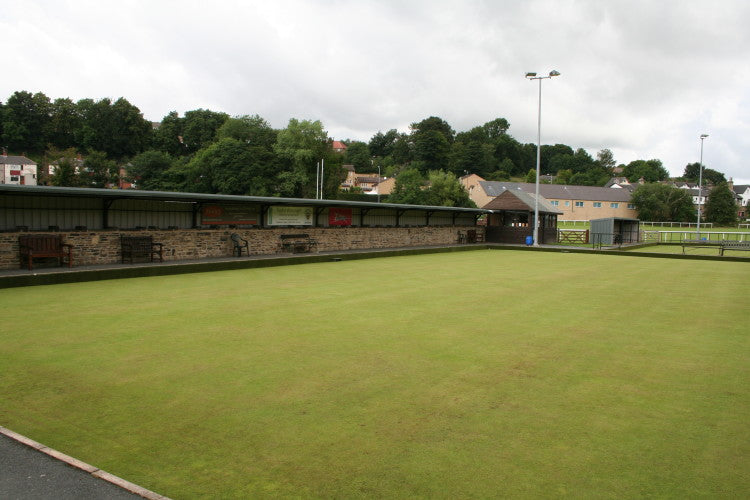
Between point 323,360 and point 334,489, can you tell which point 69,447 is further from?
point 323,360

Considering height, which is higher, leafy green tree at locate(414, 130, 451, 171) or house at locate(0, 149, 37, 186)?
leafy green tree at locate(414, 130, 451, 171)

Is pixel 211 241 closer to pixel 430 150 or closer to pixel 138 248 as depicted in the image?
pixel 138 248

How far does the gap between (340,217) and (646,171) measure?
128 meters

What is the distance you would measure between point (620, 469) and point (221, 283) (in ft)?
34.9

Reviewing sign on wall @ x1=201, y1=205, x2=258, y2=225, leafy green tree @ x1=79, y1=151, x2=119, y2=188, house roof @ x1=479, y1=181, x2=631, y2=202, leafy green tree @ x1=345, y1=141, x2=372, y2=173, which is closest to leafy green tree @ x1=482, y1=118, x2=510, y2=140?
leafy green tree @ x1=345, y1=141, x2=372, y2=173

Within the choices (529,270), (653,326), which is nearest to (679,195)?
(529,270)

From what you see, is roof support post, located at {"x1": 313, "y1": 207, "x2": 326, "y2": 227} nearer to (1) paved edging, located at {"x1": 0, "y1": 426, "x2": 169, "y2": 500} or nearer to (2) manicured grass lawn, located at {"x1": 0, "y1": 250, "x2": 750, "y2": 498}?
(2) manicured grass lawn, located at {"x1": 0, "y1": 250, "x2": 750, "y2": 498}

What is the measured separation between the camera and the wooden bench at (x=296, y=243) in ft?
66.0

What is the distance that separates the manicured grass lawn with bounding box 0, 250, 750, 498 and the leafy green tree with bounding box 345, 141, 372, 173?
5201 inches

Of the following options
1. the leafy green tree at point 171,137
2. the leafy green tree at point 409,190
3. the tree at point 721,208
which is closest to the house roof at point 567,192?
the tree at point 721,208

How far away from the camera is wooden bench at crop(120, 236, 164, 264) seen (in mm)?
15242

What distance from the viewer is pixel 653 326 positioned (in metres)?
8.38

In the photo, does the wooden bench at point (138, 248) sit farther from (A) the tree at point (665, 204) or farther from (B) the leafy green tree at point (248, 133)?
(A) the tree at point (665, 204)

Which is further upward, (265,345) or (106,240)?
(106,240)
